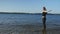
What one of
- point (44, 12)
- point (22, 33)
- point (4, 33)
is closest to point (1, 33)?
point (4, 33)

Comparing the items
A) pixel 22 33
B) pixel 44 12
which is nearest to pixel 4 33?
pixel 22 33

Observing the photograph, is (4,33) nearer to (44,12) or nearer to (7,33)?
(7,33)

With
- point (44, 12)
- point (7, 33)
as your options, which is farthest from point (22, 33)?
point (44, 12)

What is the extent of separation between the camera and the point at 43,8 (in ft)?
51.6

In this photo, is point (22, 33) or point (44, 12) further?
point (22, 33)

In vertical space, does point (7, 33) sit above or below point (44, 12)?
below

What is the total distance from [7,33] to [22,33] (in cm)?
187

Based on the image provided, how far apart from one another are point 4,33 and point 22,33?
2.21m

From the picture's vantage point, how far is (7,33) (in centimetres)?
2297

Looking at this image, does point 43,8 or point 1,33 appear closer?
point 43,8

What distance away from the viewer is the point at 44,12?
15664mm

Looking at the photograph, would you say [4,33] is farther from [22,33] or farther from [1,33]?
[22,33]

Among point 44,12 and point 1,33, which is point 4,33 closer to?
point 1,33

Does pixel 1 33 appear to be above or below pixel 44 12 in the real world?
below
